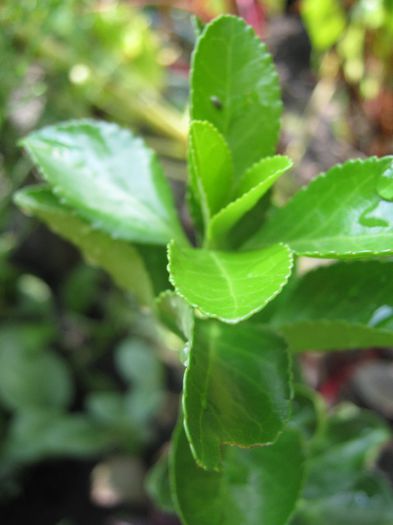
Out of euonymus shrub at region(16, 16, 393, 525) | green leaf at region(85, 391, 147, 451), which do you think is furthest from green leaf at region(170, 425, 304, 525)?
green leaf at region(85, 391, 147, 451)

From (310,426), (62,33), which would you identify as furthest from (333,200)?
(62,33)

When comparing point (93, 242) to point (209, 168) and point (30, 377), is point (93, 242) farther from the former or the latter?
point (30, 377)

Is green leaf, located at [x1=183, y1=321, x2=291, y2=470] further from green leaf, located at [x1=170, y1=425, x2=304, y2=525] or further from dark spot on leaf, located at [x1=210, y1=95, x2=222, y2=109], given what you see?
dark spot on leaf, located at [x1=210, y1=95, x2=222, y2=109]

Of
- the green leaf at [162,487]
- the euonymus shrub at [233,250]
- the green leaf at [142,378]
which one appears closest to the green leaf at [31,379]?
the green leaf at [142,378]

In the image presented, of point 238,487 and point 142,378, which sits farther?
point 142,378

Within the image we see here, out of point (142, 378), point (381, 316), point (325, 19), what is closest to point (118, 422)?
point (142, 378)

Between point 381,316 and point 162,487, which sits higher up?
point 381,316

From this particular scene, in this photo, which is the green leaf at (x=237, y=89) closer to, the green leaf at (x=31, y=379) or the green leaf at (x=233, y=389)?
the green leaf at (x=233, y=389)
